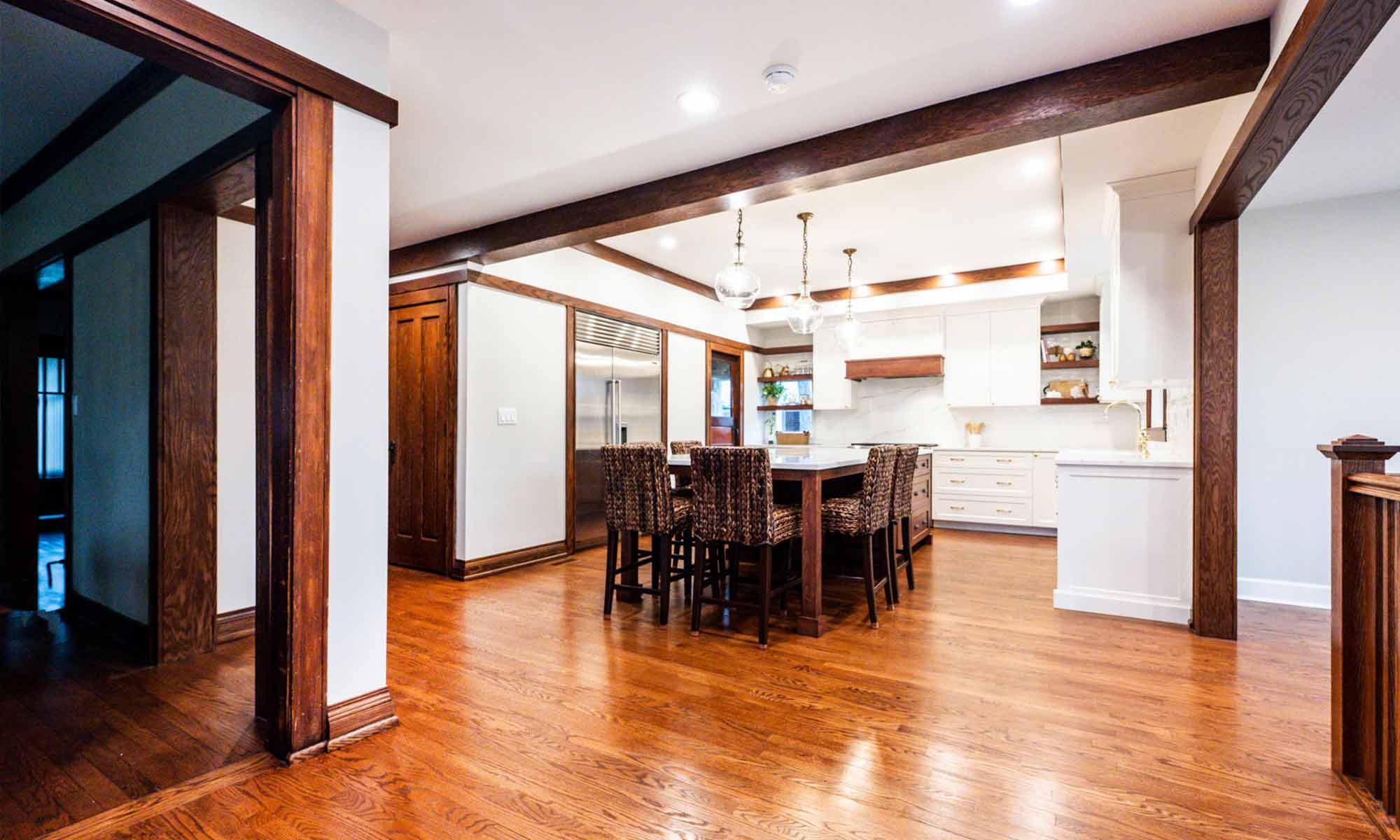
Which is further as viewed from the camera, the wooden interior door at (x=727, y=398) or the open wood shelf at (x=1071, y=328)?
the wooden interior door at (x=727, y=398)

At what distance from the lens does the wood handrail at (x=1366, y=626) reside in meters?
1.63

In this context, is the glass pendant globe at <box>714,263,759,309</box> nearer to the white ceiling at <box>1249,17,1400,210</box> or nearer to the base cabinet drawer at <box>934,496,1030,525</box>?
the white ceiling at <box>1249,17,1400,210</box>

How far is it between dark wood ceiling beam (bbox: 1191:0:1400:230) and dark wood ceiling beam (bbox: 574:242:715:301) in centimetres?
375

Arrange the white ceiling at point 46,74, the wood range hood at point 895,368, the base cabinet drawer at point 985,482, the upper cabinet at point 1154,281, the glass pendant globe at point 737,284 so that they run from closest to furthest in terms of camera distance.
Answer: the white ceiling at point 46,74 → the upper cabinet at point 1154,281 → the glass pendant globe at point 737,284 → the base cabinet drawer at point 985,482 → the wood range hood at point 895,368

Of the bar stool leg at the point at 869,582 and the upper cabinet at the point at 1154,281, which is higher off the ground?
the upper cabinet at the point at 1154,281

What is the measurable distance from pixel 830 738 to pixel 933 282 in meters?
5.41

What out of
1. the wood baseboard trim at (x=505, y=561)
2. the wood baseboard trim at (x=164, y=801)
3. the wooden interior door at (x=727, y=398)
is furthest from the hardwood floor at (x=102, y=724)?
the wooden interior door at (x=727, y=398)

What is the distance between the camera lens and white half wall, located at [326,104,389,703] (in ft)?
6.72

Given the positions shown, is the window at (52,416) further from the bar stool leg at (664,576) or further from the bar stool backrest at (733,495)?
the bar stool backrest at (733,495)

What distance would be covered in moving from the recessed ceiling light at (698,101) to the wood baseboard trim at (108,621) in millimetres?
3299

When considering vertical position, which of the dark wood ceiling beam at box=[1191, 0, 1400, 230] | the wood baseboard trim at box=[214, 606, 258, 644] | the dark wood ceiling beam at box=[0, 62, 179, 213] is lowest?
the wood baseboard trim at box=[214, 606, 258, 644]

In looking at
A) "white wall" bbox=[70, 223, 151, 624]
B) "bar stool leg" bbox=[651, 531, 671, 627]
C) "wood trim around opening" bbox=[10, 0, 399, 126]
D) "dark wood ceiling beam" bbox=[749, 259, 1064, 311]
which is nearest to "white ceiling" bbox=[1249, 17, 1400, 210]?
"dark wood ceiling beam" bbox=[749, 259, 1064, 311]

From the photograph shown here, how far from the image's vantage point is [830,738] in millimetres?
2092

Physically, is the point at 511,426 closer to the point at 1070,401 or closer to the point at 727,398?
the point at 727,398
